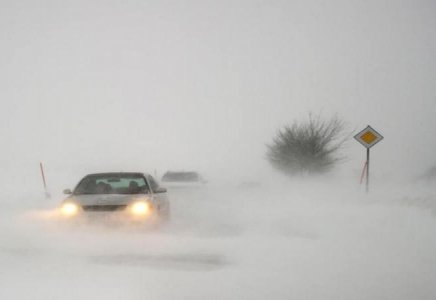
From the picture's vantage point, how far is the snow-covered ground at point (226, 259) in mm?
4586

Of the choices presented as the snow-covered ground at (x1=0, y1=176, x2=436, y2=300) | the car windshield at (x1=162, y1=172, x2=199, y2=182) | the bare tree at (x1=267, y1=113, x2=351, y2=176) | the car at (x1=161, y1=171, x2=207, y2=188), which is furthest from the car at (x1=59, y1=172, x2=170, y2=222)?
the bare tree at (x1=267, y1=113, x2=351, y2=176)

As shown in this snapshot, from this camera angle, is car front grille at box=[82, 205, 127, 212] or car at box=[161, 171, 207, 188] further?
car at box=[161, 171, 207, 188]

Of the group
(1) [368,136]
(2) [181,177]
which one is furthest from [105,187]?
(2) [181,177]

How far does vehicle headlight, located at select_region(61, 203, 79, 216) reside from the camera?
733 centimetres

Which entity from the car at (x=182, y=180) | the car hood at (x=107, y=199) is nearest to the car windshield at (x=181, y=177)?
the car at (x=182, y=180)

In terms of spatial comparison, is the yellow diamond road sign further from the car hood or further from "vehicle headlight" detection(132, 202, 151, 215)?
"vehicle headlight" detection(132, 202, 151, 215)

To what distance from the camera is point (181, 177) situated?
56.1ft

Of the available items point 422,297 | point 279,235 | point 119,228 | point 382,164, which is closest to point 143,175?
point 119,228

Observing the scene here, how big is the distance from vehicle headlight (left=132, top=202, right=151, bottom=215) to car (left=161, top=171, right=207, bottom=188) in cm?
890

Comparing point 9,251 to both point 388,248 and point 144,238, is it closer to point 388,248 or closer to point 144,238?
point 144,238

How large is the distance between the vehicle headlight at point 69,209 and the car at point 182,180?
900cm

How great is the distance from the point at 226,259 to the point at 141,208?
2.08 meters

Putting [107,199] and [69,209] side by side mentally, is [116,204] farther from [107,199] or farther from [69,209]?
[69,209]

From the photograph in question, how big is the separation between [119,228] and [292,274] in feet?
10.7
